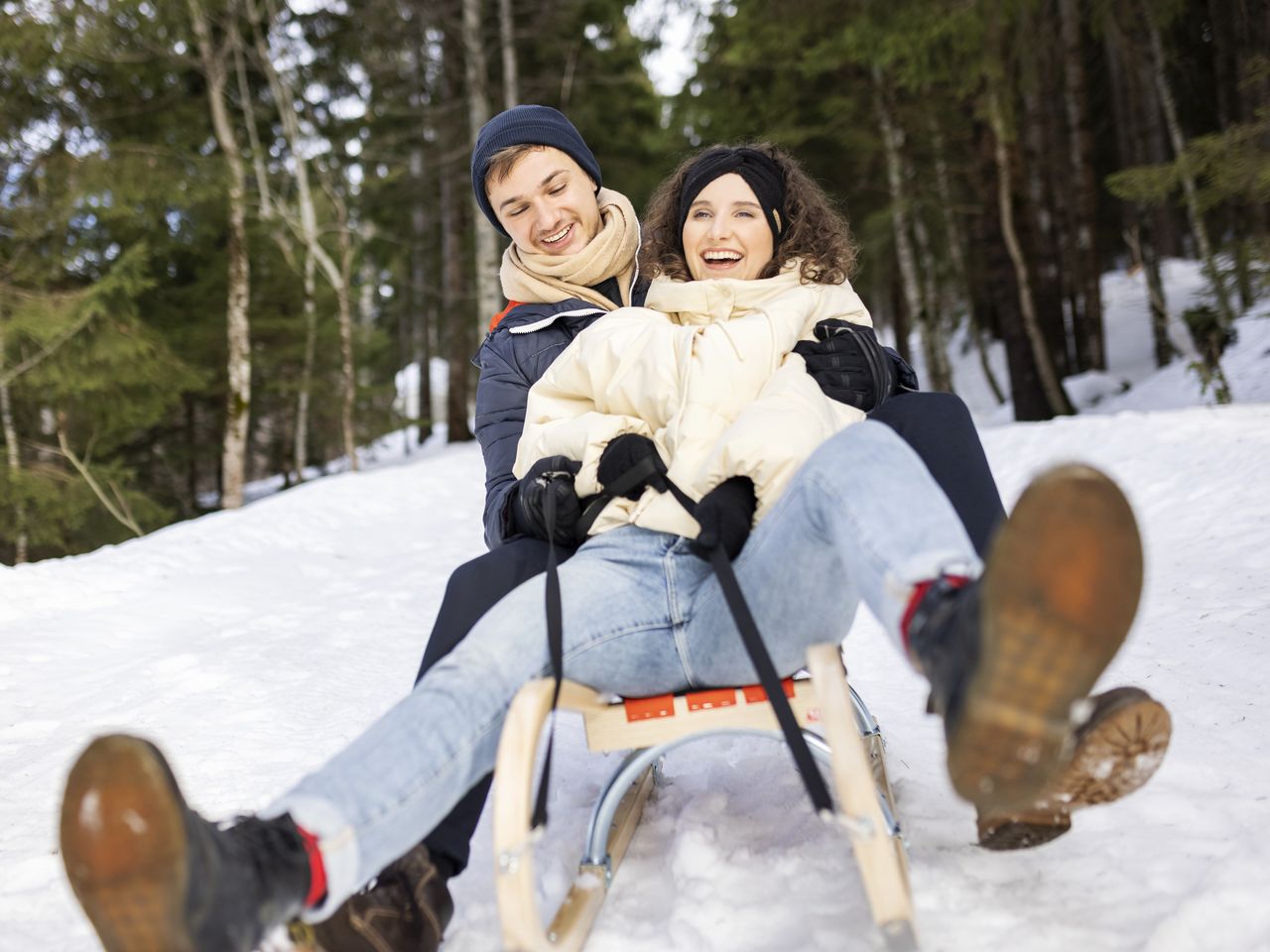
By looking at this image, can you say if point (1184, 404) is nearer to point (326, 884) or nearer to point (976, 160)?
point (976, 160)

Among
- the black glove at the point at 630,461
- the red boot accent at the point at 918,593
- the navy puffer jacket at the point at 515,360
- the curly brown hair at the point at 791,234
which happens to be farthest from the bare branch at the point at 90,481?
the red boot accent at the point at 918,593

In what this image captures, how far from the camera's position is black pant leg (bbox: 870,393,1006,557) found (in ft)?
5.50

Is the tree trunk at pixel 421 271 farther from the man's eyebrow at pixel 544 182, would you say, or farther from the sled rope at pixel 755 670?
the sled rope at pixel 755 670

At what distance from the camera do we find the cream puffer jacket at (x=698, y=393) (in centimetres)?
163

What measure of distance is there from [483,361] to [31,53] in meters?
8.41

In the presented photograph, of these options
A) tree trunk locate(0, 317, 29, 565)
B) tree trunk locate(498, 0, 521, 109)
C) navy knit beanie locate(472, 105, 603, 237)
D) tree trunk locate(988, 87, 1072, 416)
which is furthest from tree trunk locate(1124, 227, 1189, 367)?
tree trunk locate(0, 317, 29, 565)

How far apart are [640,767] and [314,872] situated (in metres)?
0.61

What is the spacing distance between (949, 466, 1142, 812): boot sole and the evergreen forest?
4.72 metres

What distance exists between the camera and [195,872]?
107cm

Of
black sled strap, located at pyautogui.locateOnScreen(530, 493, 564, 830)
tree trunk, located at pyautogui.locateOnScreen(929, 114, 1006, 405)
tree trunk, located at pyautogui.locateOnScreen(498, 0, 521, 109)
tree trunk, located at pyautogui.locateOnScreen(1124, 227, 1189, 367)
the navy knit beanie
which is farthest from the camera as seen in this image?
tree trunk, located at pyautogui.locateOnScreen(498, 0, 521, 109)

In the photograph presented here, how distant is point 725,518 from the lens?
5.18 ft

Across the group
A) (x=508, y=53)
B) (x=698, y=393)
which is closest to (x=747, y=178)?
(x=698, y=393)

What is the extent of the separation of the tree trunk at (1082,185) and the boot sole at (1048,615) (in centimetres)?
810

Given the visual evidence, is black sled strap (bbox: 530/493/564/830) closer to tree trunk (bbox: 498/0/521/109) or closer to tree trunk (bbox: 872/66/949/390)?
tree trunk (bbox: 872/66/949/390)
